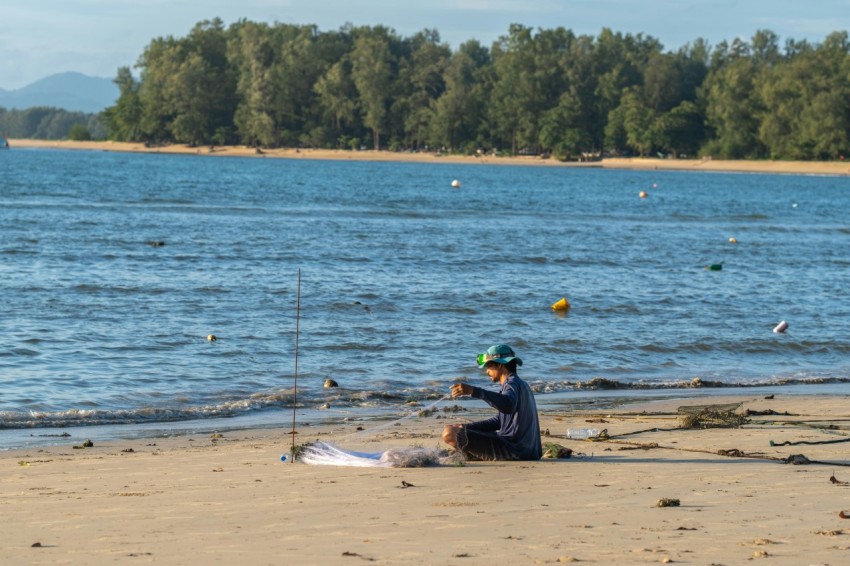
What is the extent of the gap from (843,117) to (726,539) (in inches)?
5620

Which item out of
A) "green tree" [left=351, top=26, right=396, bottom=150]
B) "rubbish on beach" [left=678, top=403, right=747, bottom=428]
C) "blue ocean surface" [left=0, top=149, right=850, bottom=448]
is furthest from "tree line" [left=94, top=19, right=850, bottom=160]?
"rubbish on beach" [left=678, top=403, right=747, bottom=428]

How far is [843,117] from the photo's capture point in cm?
14075

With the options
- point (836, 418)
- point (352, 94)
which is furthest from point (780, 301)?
→ point (352, 94)

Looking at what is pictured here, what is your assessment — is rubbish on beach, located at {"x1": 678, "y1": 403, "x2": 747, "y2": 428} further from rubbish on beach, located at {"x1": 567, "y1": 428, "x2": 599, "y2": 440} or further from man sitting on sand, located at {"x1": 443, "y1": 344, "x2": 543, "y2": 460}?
man sitting on sand, located at {"x1": 443, "y1": 344, "x2": 543, "y2": 460}

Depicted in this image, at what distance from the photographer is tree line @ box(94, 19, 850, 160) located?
500 feet

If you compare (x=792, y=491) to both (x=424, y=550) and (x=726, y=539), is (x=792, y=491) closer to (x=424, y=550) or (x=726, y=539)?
(x=726, y=539)

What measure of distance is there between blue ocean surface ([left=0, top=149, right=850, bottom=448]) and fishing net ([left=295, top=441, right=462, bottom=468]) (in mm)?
3154

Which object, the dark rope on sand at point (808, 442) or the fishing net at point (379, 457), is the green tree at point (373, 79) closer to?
the dark rope on sand at point (808, 442)

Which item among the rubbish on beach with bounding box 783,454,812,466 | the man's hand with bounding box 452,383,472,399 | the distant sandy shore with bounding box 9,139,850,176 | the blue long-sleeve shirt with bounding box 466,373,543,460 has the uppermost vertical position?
the distant sandy shore with bounding box 9,139,850,176

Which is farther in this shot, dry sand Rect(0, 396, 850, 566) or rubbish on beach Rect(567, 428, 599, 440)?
rubbish on beach Rect(567, 428, 599, 440)

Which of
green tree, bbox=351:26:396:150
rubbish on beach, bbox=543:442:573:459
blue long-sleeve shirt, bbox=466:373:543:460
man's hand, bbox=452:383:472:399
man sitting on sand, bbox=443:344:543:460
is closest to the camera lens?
man's hand, bbox=452:383:472:399

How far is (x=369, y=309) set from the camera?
23.9 meters

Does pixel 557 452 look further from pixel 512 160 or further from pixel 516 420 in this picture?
pixel 512 160

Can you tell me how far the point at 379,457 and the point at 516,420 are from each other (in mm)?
1243
